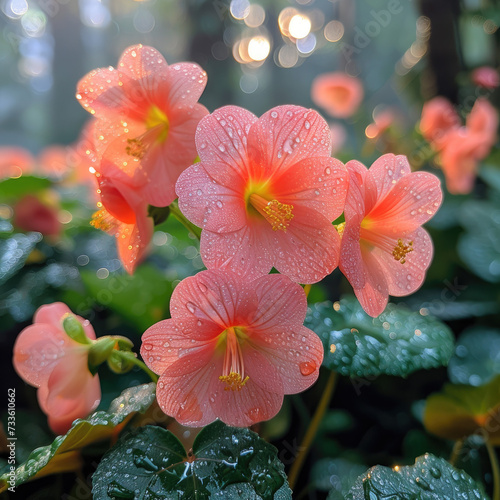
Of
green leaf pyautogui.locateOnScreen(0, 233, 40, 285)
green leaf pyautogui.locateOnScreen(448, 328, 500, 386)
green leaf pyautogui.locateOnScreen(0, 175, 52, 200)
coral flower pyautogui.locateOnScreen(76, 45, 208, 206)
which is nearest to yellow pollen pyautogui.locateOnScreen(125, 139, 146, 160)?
coral flower pyautogui.locateOnScreen(76, 45, 208, 206)

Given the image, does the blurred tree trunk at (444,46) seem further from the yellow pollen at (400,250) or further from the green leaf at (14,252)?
the green leaf at (14,252)

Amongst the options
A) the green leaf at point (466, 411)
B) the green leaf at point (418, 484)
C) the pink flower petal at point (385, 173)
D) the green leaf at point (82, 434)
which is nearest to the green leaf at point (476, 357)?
the green leaf at point (466, 411)

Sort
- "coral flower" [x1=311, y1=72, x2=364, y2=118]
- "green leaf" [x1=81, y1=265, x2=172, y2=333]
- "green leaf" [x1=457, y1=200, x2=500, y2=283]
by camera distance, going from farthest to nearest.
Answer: "coral flower" [x1=311, y1=72, x2=364, y2=118]
"green leaf" [x1=457, y1=200, x2=500, y2=283]
"green leaf" [x1=81, y1=265, x2=172, y2=333]

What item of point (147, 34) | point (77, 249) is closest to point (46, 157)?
point (77, 249)

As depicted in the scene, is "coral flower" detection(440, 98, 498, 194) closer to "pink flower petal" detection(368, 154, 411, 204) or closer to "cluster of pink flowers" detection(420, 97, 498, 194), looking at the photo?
"cluster of pink flowers" detection(420, 97, 498, 194)

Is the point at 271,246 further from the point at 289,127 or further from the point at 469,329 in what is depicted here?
the point at 469,329

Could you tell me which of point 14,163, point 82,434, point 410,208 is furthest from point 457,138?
point 14,163

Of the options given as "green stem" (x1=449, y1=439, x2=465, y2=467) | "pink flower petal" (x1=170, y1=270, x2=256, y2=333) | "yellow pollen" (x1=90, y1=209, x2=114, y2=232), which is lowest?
"green stem" (x1=449, y1=439, x2=465, y2=467)
